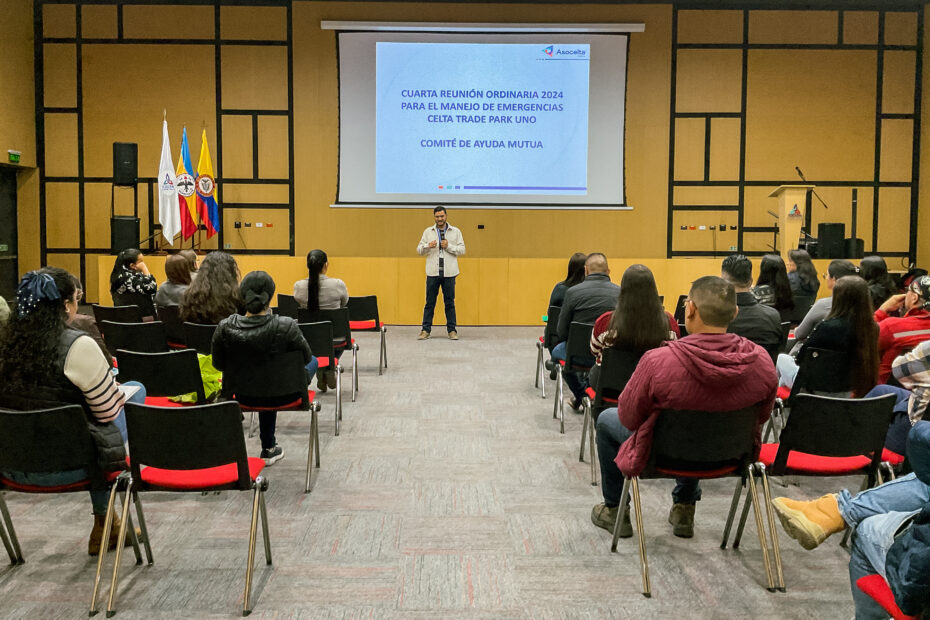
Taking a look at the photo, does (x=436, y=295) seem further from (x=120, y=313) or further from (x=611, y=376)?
(x=611, y=376)

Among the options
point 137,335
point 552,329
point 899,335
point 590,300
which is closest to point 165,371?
point 137,335

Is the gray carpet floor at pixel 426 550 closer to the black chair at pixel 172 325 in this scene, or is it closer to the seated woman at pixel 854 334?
the seated woman at pixel 854 334

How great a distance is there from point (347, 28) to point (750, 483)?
8.76 metres

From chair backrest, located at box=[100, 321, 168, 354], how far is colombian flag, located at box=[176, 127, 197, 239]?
204 inches

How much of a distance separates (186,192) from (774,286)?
736 centimetres

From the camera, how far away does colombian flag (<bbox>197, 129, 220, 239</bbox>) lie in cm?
979

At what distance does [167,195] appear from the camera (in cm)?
962

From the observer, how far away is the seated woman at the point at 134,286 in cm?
595

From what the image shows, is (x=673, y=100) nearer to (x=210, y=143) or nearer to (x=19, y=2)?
(x=210, y=143)

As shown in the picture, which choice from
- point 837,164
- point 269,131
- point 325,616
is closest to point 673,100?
Answer: point 837,164

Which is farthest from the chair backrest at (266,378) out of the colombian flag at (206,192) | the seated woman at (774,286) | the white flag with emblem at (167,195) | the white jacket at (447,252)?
the colombian flag at (206,192)

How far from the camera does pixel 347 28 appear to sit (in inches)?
390

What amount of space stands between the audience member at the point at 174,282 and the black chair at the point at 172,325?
61mm

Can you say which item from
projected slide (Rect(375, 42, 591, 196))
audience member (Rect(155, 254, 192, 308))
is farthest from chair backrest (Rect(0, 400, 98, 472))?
projected slide (Rect(375, 42, 591, 196))
